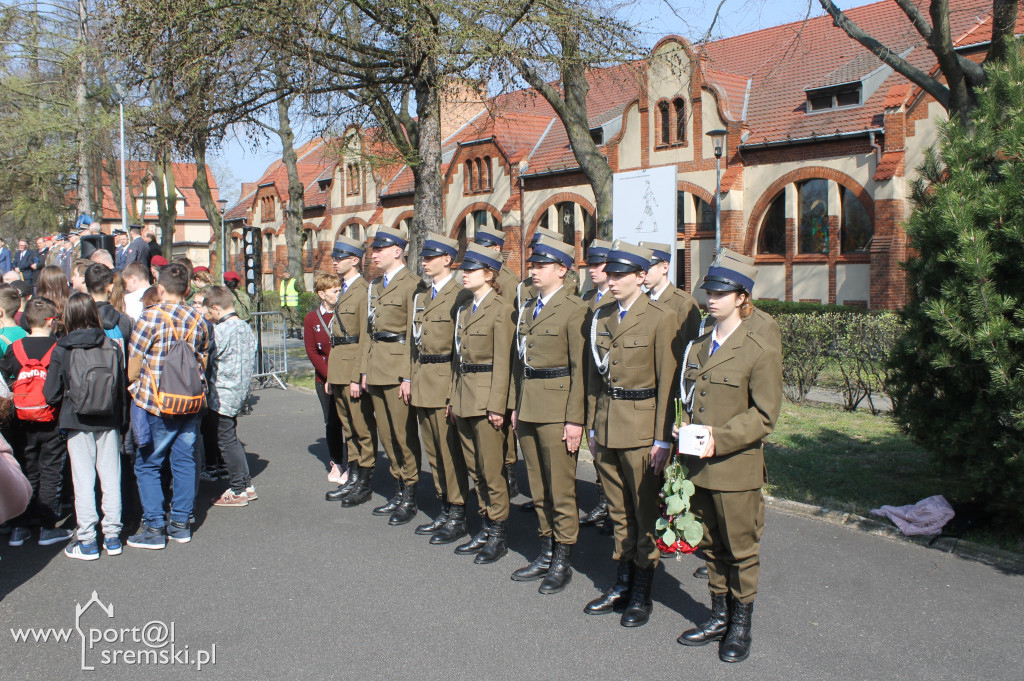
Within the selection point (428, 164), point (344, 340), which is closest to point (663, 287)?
point (344, 340)

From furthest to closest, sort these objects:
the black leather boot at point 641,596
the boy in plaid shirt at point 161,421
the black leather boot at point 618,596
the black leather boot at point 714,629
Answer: the boy in plaid shirt at point 161,421 → the black leather boot at point 618,596 → the black leather boot at point 641,596 → the black leather boot at point 714,629

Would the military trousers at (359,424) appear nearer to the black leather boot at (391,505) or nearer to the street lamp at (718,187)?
the black leather boot at (391,505)

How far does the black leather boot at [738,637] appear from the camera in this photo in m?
4.36

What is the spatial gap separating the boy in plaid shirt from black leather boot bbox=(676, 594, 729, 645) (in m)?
3.81

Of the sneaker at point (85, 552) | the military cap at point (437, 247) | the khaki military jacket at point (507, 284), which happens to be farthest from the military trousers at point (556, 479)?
the sneaker at point (85, 552)

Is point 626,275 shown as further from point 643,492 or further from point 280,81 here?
point 280,81

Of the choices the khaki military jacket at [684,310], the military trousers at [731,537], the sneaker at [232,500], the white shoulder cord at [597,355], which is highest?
the khaki military jacket at [684,310]

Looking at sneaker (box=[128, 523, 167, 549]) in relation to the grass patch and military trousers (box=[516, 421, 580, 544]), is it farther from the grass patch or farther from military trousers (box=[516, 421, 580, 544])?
the grass patch

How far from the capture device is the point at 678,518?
173 inches

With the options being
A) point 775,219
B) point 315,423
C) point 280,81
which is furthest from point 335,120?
point 775,219

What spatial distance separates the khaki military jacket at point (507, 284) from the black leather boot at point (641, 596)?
9.96ft

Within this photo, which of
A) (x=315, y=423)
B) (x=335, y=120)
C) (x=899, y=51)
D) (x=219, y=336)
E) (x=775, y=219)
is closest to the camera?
(x=219, y=336)

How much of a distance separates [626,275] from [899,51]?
24193 mm

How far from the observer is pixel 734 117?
28.0m
